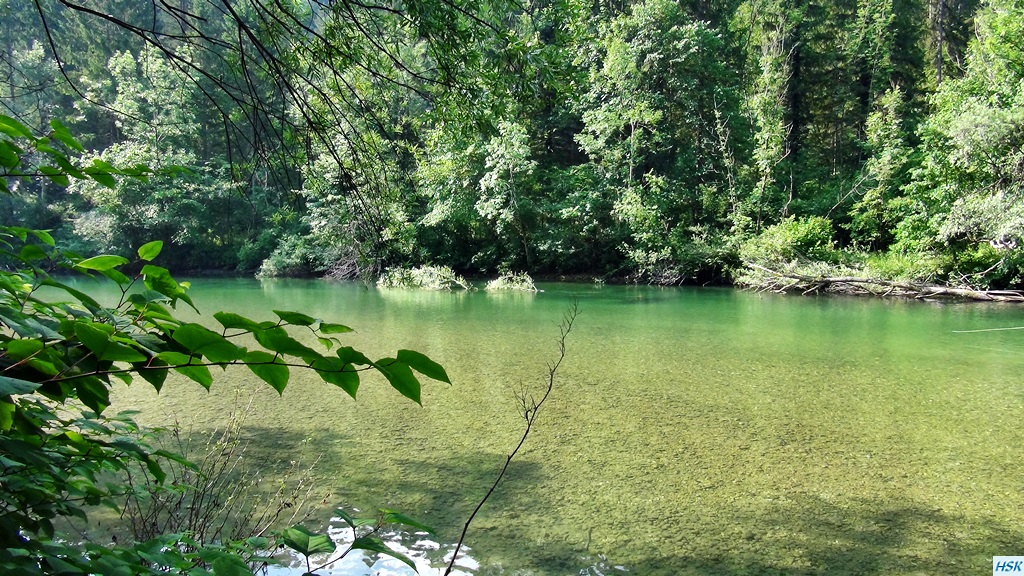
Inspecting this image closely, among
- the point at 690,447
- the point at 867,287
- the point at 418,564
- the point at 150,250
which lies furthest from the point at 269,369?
the point at 867,287

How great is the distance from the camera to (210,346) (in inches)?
25.9

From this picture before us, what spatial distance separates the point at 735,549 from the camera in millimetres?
2518

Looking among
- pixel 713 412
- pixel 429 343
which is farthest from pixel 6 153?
pixel 429 343

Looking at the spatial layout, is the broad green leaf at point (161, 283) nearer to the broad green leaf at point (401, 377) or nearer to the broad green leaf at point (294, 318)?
the broad green leaf at point (294, 318)

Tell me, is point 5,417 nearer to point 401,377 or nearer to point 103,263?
point 103,263

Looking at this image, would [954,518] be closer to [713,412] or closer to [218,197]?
[713,412]

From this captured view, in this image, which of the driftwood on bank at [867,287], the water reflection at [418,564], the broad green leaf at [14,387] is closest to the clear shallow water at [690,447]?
the water reflection at [418,564]

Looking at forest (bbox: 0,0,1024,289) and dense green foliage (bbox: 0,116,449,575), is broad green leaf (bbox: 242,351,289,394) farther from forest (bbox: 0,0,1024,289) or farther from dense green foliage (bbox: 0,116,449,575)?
forest (bbox: 0,0,1024,289)

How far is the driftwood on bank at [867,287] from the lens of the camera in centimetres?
1182

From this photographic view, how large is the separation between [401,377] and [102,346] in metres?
0.31

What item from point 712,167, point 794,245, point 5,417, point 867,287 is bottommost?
point 867,287

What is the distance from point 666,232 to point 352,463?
15544 mm

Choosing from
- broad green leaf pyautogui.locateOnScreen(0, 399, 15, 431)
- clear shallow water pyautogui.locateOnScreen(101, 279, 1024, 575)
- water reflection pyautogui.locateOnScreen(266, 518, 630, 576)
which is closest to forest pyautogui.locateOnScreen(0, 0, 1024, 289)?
clear shallow water pyautogui.locateOnScreen(101, 279, 1024, 575)

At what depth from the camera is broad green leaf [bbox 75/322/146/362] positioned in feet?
2.08
